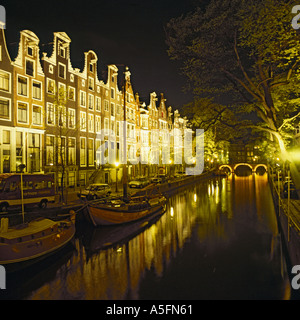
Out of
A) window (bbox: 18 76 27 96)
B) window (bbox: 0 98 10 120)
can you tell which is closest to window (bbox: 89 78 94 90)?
window (bbox: 18 76 27 96)

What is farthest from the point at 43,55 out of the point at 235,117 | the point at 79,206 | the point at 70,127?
the point at 235,117

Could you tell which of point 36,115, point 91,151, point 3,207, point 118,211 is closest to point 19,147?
point 36,115

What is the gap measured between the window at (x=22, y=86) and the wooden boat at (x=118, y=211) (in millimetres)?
16636

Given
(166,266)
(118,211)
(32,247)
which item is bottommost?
(166,266)

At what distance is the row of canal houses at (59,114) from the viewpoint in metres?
31.0

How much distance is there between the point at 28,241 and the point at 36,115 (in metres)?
22.9

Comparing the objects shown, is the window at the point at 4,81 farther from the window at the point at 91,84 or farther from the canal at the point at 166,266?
the canal at the point at 166,266

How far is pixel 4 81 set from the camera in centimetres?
3072

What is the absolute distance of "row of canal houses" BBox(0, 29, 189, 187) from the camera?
3098 centimetres

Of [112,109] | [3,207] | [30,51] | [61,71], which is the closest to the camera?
[3,207]

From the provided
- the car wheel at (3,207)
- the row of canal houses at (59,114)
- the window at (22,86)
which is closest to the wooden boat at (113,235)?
the car wheel at (3,207)

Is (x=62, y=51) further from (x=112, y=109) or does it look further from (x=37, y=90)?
(x=112, y=109)
